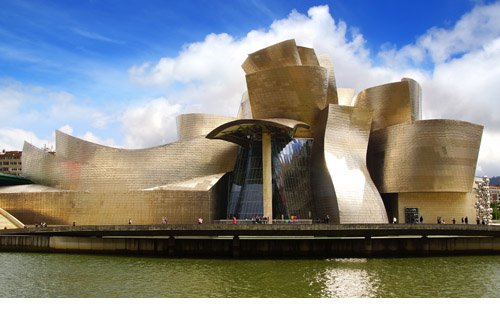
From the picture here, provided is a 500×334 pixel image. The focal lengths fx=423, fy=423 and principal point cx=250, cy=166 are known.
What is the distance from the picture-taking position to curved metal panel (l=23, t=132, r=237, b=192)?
34969 mm

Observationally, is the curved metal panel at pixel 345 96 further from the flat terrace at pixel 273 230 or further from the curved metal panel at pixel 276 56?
the flat terrace at pixel 273 230

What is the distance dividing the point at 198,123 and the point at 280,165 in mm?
8833

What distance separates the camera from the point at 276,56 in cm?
3347

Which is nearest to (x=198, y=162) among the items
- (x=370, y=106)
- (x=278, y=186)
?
(x=278, y=186)

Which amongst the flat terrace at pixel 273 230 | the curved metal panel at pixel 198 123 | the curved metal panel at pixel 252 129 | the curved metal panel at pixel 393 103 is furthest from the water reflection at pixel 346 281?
the curved metal panel at pixel 393 103

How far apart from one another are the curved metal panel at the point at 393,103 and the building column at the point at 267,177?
12023mm

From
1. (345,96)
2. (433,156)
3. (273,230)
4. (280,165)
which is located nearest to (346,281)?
(273,230)

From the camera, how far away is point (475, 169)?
3662 centimetres

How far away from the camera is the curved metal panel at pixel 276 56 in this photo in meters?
32.9

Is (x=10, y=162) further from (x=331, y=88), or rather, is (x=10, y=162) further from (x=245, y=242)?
(x=245, y=242)

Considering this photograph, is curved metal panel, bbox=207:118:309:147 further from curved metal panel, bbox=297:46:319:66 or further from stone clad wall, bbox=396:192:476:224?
stone clad wall, bbox=396:192:476:224
